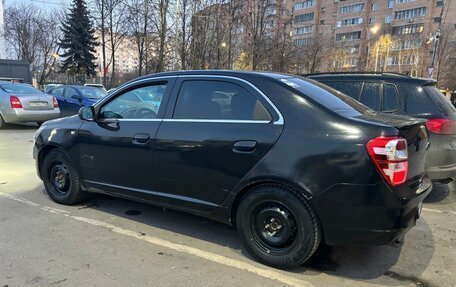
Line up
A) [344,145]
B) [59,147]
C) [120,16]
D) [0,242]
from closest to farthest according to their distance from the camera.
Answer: [344,145]
[0,242]
[59,147]
[120,16]

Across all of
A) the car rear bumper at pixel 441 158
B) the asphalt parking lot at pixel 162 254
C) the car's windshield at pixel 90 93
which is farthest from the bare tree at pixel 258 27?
the asphalt parking lot at pixel 162 254

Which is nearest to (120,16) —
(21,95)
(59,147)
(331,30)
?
(21,95)

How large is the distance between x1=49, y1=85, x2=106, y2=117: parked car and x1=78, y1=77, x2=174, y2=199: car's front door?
9.84 m

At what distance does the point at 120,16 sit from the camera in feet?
142

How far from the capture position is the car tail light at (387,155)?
117 inches

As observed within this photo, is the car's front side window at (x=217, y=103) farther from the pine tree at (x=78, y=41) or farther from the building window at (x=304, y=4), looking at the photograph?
the building window at (x=304, y=4)

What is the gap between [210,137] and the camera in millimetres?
3639

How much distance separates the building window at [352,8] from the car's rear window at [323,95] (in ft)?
288

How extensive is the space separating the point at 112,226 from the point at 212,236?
3.80ft

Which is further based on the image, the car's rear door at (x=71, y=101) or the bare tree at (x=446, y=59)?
the bare tree at (x=446, y=59)

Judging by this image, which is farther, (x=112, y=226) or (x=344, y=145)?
(x=112, y=226)

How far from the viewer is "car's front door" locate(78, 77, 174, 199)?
13.5 ft

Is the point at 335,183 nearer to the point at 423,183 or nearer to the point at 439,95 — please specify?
the point at 423,183

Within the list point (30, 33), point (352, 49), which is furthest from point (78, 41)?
point (352, 49)
